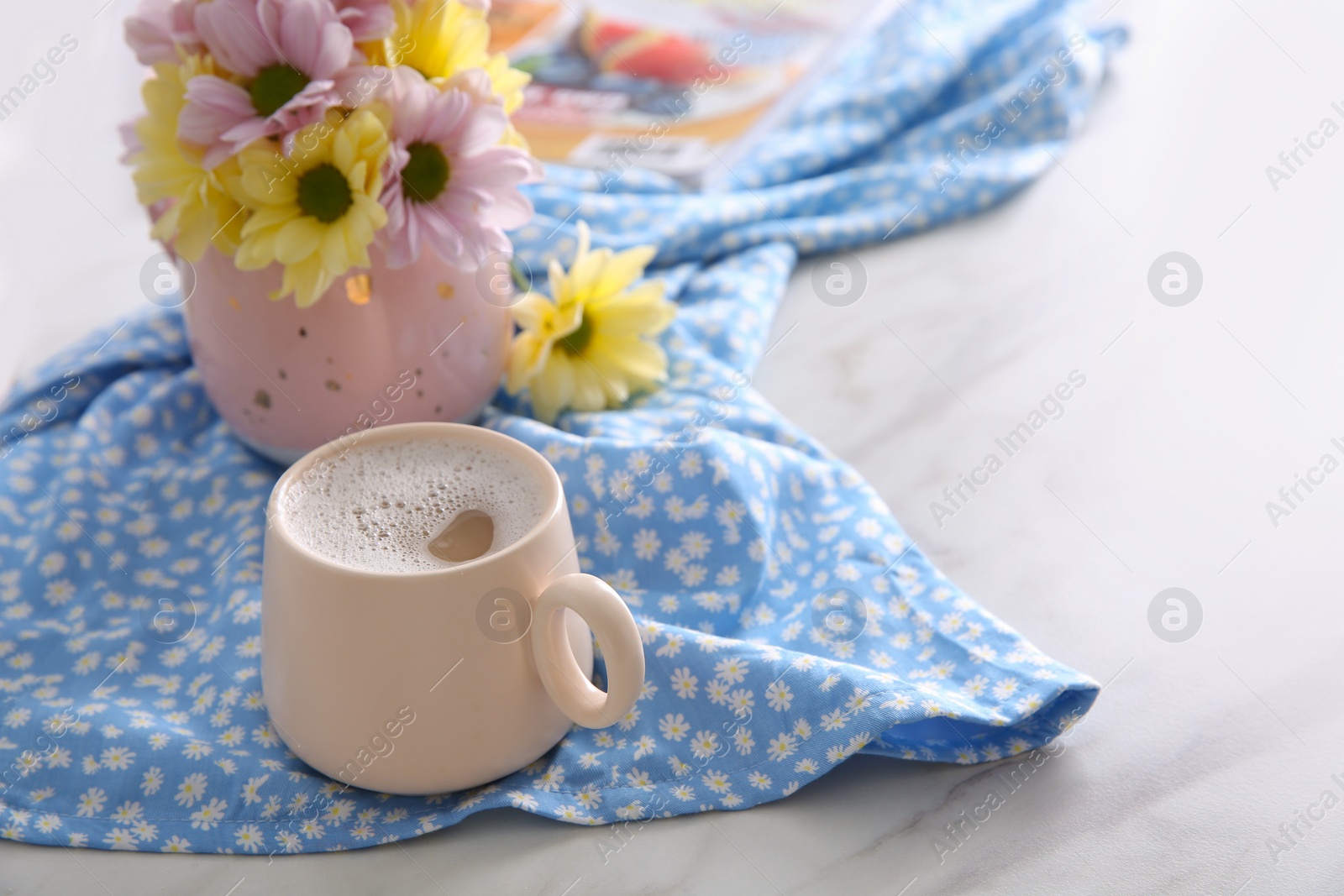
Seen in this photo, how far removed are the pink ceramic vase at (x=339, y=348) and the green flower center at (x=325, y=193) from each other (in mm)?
26

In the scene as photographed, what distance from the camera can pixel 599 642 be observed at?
40 centimetres

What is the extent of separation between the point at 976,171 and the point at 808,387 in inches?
10.8

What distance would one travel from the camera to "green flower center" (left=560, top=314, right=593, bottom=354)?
24.0 inches

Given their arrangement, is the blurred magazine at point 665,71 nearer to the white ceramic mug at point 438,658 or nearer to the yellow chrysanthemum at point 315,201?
the yellow chrysanthemum at point 315,201

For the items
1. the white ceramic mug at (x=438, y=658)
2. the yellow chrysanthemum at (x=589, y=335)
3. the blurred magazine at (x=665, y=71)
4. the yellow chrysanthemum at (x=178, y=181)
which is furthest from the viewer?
the blurred magazine at (x=665, y=71)

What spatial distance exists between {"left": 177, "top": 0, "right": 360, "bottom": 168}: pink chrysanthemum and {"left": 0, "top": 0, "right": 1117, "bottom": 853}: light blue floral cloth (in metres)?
0.18

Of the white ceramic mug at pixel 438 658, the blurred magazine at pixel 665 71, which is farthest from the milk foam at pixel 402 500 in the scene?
the blurred magazine at pixel 665 71

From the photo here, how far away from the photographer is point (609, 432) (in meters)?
0.58

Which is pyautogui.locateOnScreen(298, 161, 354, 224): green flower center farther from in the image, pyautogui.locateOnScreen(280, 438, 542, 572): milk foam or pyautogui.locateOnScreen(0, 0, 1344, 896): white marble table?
pyautogui.locateOnScreen(0, 0, 1344, 896): white marble table

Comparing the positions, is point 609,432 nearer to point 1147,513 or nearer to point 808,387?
point 808,387

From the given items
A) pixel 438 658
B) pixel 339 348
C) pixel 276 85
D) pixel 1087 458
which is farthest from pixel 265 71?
pixel 1087 458

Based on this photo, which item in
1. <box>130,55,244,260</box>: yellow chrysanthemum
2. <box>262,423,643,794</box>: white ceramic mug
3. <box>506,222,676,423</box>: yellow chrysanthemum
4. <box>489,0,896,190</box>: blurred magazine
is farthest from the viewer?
<box>489,0,896,190</box>: blurred magazine

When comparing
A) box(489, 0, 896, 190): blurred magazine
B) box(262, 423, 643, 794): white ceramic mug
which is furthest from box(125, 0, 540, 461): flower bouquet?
box(489, 0, 896, 190): blurred magazine

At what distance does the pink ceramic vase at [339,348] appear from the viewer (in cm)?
53
